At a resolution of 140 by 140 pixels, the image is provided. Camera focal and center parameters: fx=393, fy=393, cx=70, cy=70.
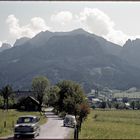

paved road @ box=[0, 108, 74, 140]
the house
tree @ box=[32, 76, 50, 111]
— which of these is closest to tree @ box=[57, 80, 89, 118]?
paved road @ box=[0, 108, 74, 140]

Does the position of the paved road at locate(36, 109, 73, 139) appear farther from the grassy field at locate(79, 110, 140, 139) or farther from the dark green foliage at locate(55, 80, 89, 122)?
the dark green foliage at locate(55, 80, 89, 122)

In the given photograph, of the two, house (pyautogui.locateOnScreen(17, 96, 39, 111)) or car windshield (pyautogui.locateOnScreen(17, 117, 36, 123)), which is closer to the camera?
car windshield (pyautogui.locateOnScreen(17, 117, 36, 123))

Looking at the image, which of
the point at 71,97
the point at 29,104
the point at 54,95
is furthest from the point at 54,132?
the point at 29,104

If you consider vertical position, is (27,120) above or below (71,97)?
below

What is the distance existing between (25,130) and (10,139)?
3.83 ft

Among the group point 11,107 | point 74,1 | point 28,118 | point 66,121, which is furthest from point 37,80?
point 74,1

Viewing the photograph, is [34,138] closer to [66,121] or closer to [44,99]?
[66,121]

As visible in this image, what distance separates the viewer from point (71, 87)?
265 feet

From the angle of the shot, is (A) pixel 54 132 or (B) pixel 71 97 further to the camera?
(B) pixel 71 97

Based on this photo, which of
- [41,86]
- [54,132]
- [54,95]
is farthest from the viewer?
[41,86]

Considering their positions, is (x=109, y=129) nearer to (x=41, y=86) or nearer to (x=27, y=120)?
(x=27, y=120)

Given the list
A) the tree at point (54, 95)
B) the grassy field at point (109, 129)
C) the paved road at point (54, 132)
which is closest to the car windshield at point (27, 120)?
the paved road at point (54, 132)

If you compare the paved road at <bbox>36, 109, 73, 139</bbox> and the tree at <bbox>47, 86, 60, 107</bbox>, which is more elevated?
the tree at <bbox>47, 86, 60, 107</bbox>

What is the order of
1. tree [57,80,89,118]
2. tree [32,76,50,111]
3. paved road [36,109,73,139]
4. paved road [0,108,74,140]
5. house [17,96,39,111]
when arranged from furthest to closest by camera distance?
tree [32,76,50,111], house [17,96,39,111], tree [57,80,89,118], paved road [36,109,73,139], paved road [0,108,74,140]
